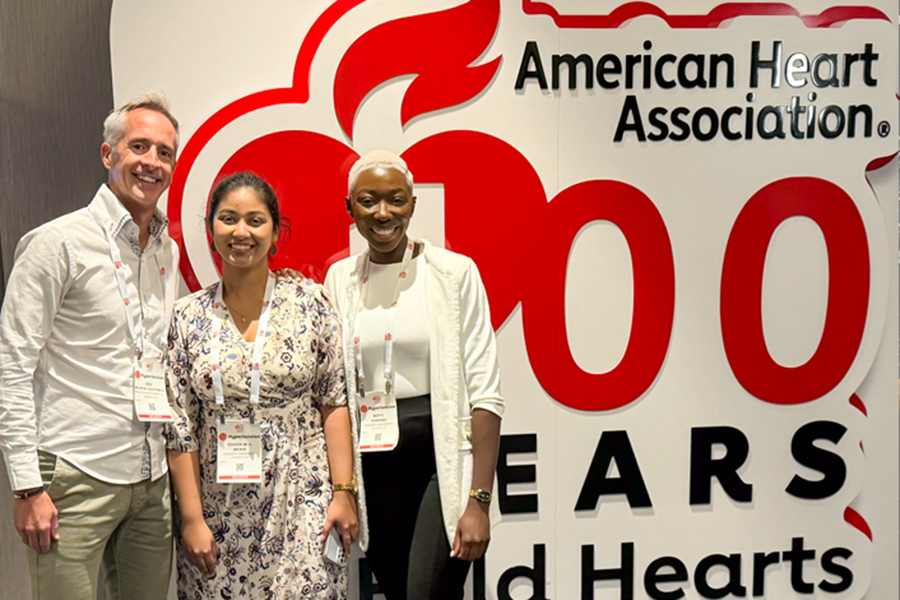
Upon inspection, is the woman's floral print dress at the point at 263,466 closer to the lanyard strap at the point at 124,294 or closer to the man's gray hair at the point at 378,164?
the lanyard strap at the point at 124,294

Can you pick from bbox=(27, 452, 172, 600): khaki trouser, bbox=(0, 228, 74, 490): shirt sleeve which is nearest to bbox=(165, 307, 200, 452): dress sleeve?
bbox=(27, 452, 172, 600): khaki trouser

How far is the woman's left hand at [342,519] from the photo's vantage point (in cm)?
219

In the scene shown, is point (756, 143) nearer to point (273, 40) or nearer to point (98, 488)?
point (273, 40)

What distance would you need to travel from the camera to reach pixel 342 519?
7.20 ft

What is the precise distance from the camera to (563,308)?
299 centimetres

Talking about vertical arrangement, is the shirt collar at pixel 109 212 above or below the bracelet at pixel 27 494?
above

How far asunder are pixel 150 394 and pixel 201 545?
478mm

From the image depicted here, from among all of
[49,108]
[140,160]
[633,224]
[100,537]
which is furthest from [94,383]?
[633,224]

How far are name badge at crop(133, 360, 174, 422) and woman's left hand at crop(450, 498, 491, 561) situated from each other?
96 cm

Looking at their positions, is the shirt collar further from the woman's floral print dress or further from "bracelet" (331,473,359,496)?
"bracelet" (331,473,359,496)

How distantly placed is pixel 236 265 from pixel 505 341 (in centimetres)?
121

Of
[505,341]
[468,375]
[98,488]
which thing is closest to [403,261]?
[468,375]

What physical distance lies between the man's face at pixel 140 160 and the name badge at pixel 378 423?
3.06ft

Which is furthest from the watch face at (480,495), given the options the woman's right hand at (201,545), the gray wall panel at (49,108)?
the gray wall panel at (49,108)
